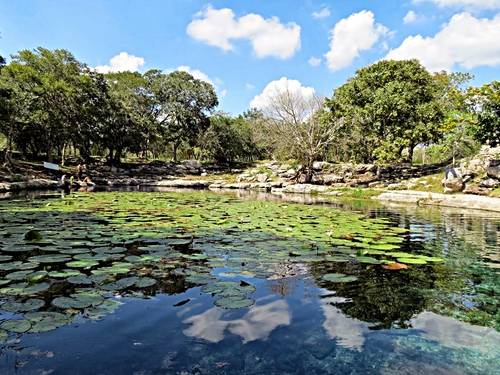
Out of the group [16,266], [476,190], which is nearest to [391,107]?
[476,190]

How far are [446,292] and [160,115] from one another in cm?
4078

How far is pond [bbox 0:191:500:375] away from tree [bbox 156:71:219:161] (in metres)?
36.0

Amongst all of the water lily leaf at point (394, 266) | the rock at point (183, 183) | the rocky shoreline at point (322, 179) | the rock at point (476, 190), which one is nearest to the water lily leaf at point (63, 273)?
the water lily leaf at point (394, 266)

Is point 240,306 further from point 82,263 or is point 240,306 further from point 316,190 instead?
point 316,190

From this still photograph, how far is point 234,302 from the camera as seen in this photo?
2.88 meters

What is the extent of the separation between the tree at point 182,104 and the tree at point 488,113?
104 feet

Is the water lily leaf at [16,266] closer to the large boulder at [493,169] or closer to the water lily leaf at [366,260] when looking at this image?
the water lily leaf at [366,260]

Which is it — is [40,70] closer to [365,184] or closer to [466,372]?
[365,184]

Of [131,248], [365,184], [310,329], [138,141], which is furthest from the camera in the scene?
[138,141]

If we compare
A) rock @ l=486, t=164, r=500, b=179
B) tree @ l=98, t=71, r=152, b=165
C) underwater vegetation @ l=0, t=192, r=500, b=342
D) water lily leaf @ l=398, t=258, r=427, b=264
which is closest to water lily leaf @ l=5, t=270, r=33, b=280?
underwater vegetation @ l=0, t=192, r=500, b=342

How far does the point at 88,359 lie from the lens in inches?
80.0

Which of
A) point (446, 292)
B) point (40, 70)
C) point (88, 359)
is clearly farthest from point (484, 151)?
point (40, 70)

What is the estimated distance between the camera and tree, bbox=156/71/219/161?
130ft

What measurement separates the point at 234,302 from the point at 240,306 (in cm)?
11
